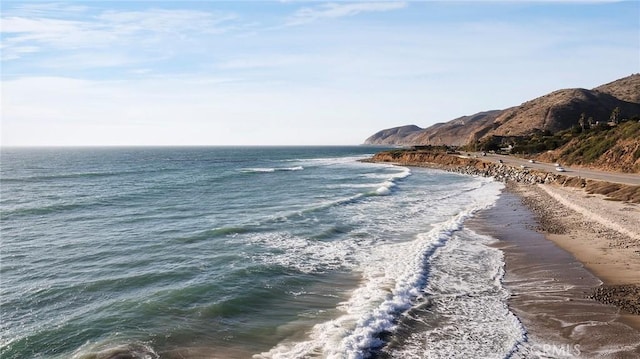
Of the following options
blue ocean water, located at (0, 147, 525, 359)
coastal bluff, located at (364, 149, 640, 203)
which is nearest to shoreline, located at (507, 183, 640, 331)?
coastal bluff, located at (364, 149, 640, 203)

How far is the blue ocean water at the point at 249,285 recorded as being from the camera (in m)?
10.8

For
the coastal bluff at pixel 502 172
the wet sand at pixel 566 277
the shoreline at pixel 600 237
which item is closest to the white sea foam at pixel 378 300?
the wet sand at pixel 566 277

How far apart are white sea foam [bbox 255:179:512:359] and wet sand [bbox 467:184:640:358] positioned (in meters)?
0.71

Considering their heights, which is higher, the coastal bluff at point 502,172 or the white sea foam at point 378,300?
the coastal bluff at point 502,172

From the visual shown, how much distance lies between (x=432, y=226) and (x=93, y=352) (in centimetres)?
1910

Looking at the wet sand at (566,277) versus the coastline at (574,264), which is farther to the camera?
the coastline at (574,264)

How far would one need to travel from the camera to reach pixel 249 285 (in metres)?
15.2

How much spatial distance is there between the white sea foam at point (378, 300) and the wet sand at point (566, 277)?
27.8 inches

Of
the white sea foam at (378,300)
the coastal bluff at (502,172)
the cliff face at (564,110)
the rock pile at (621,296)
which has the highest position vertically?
the cliff face at (564,110)

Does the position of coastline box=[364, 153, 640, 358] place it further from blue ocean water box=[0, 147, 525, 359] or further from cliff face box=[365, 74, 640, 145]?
cliff face box=[365, 74, 640, 145]

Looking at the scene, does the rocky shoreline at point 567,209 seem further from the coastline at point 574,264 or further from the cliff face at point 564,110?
the cliff face at point 564,110

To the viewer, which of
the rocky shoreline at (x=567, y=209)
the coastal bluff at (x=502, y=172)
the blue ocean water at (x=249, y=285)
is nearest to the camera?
the blue ocean water at (x=249, y=285)

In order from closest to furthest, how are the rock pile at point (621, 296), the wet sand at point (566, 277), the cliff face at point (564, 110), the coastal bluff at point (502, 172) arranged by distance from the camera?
the wet sand at point (566, 277)
the rock pile at point (621, 296)
the coastal bluff at point (502, 172)
the cliff face at point (564, 110)

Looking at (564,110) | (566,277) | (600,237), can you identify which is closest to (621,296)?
(566,277)
